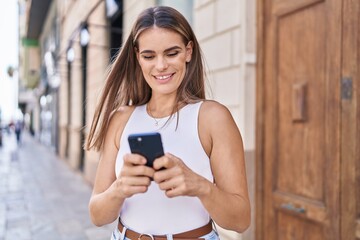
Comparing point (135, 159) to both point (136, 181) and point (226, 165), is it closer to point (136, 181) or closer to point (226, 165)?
point (136, 181)

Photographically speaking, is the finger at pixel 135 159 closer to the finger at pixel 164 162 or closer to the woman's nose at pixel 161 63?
the finger at pixel 164 162

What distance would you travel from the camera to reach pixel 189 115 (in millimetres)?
1334

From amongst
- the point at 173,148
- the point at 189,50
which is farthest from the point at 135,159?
the point at 189,50

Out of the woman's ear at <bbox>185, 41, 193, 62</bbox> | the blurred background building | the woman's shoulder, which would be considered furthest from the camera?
the blurred background building

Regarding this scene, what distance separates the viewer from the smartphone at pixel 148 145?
3.51ft

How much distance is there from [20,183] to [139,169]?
9118mm

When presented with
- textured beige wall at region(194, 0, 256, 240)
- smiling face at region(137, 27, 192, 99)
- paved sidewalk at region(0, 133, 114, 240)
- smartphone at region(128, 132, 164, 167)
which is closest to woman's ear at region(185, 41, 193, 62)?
smiling face at region(137, 27, 192, 99)

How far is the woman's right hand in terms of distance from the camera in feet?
3.53

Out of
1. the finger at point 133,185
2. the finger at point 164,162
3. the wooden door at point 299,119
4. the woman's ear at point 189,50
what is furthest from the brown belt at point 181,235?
the wooden door at point 299,119

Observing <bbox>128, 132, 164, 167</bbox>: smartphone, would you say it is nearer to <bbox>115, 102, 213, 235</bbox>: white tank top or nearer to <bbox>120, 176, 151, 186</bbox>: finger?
<bbox>120, 176, 151, 186</bbox>: finger

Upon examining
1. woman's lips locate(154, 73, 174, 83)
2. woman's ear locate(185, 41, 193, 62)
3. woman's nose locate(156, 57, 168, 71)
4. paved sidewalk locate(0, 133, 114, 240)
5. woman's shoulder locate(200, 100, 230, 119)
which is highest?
woman's ear locate(185, 41, 193, 62)

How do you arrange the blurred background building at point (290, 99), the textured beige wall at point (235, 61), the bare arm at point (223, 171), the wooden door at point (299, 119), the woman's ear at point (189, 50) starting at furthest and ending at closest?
the textured beige wall at point (235, 61) < the wooden door at point (299, 119) < the blurred background building at point (290, 99) < the woman's ear at point (189, 50) < the bare arm at point (223, 171)

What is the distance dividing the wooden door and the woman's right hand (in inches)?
68.5

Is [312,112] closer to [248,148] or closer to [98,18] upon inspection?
[248,148]
